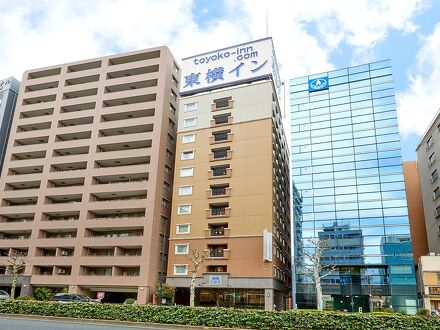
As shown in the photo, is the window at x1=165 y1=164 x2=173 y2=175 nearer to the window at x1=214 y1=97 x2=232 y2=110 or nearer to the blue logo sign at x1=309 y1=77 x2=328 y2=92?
the window at x1=214 y1=97 x2=232 y2=110

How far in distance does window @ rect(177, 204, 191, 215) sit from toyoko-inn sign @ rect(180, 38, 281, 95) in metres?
18.7

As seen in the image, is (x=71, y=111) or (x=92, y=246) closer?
(x=92, y=246)

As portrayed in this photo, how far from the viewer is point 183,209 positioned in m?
54.5

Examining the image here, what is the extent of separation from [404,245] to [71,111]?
58414 mm

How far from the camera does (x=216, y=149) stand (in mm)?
56531

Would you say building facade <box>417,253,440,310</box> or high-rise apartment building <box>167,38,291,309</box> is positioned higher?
high-rise apartment building <box>167,38,291,309</box>

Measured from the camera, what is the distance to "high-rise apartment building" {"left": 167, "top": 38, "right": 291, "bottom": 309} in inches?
1923

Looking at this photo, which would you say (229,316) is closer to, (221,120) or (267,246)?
(267,246)

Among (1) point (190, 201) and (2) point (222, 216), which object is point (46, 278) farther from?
(2) point (222, 216)

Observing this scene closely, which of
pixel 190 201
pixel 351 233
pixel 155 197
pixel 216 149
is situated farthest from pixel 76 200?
pixel 351 233

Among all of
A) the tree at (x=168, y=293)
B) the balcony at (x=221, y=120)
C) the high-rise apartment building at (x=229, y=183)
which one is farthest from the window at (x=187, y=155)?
the tree at (x=168, y=293)

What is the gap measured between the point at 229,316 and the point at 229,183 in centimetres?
2620

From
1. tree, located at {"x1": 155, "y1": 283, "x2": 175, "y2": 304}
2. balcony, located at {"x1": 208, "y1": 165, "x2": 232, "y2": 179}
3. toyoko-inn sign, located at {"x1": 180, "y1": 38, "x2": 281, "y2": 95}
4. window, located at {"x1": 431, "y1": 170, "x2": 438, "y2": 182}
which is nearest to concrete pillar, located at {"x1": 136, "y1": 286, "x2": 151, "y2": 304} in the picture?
tree, located at {"x1": 155, "y1": 283, "x2": 175, "y2": 304}

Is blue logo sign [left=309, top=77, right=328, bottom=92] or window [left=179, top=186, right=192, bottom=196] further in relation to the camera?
blue logo sign [left=309, top=77, right=328, bottom=92]
